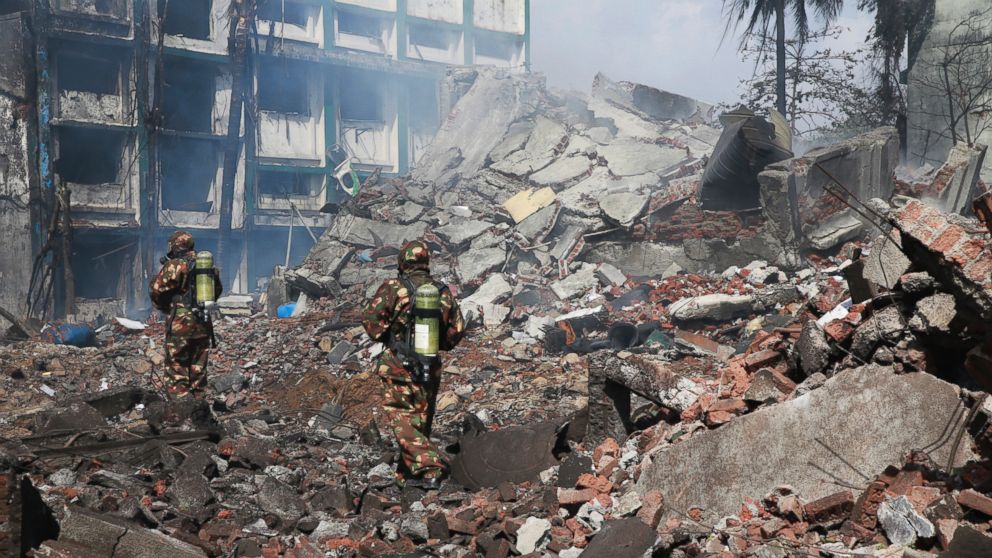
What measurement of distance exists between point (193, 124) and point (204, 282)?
54.2 ft

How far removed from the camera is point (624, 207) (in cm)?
→ 1385

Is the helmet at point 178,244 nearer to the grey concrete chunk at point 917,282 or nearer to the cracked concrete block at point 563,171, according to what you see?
the grey concrete chunk at point 917,282

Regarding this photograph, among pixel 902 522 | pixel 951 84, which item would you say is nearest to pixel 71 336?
pixel 902 522

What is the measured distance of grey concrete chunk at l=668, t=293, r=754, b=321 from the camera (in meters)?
10.2

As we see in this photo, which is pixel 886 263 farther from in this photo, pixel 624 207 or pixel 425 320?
pixel 624 207

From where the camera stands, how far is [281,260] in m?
23.9

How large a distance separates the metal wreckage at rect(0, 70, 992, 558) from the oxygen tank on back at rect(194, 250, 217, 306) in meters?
1.15

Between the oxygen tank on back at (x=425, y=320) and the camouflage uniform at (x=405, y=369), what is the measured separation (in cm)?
14

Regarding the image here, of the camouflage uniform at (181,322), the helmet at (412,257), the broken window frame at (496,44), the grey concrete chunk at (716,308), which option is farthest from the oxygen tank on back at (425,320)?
the broken window frame at (496,44)

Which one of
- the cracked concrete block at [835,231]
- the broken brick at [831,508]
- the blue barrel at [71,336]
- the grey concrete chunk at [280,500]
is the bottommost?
the grey concrete chunk at [280,500]

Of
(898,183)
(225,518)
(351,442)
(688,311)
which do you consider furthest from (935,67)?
(225,518)

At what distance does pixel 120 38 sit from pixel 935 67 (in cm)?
1864

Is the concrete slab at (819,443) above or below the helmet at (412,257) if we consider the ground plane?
below

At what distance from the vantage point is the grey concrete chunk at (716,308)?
33.6ft
